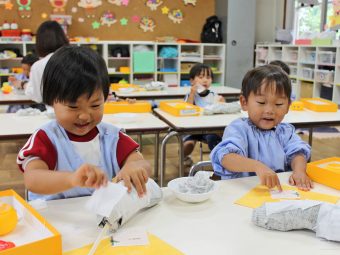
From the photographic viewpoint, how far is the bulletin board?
6711 mm

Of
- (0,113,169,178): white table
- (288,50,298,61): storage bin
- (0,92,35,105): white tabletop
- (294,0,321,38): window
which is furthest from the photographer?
(294,0,321,38): window

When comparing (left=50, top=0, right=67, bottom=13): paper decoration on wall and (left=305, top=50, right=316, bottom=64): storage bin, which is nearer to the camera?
(left=305, top=50, right=316, bottom=64): storage bin

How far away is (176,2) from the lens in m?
7.41

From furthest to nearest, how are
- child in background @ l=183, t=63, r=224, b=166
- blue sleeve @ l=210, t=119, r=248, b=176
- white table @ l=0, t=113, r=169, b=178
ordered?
child in background @ l=183, t=63, r=224, b=166
white table @ l=0, t=113, r=169, b=178
blue sleeve @ l=210, t=119, r=248, b=176

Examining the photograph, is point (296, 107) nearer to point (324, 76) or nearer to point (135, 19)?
point (324, 76)

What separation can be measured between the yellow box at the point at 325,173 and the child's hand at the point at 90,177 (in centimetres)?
82

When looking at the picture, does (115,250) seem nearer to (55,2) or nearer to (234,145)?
(234,145)

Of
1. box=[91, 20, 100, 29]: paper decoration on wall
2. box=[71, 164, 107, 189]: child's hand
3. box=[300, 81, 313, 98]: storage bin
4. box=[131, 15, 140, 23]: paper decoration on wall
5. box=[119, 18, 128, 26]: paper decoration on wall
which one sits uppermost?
box=[131, 15, 140, 23]: paper decoration on wall

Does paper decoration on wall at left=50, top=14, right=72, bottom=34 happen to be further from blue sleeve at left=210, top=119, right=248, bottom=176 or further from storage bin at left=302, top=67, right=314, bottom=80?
blue sleeve at left=210, top=119, right=248, bottom=176

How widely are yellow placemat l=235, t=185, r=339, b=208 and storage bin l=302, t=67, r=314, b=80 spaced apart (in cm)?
567

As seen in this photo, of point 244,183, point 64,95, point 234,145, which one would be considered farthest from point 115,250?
point 234,145

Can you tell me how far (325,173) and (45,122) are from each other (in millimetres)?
1731

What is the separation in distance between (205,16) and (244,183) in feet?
22.2

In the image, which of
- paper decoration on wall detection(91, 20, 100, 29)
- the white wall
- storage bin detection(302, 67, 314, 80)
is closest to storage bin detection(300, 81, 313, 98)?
storage bin detection(302, 67, 314, 80)
